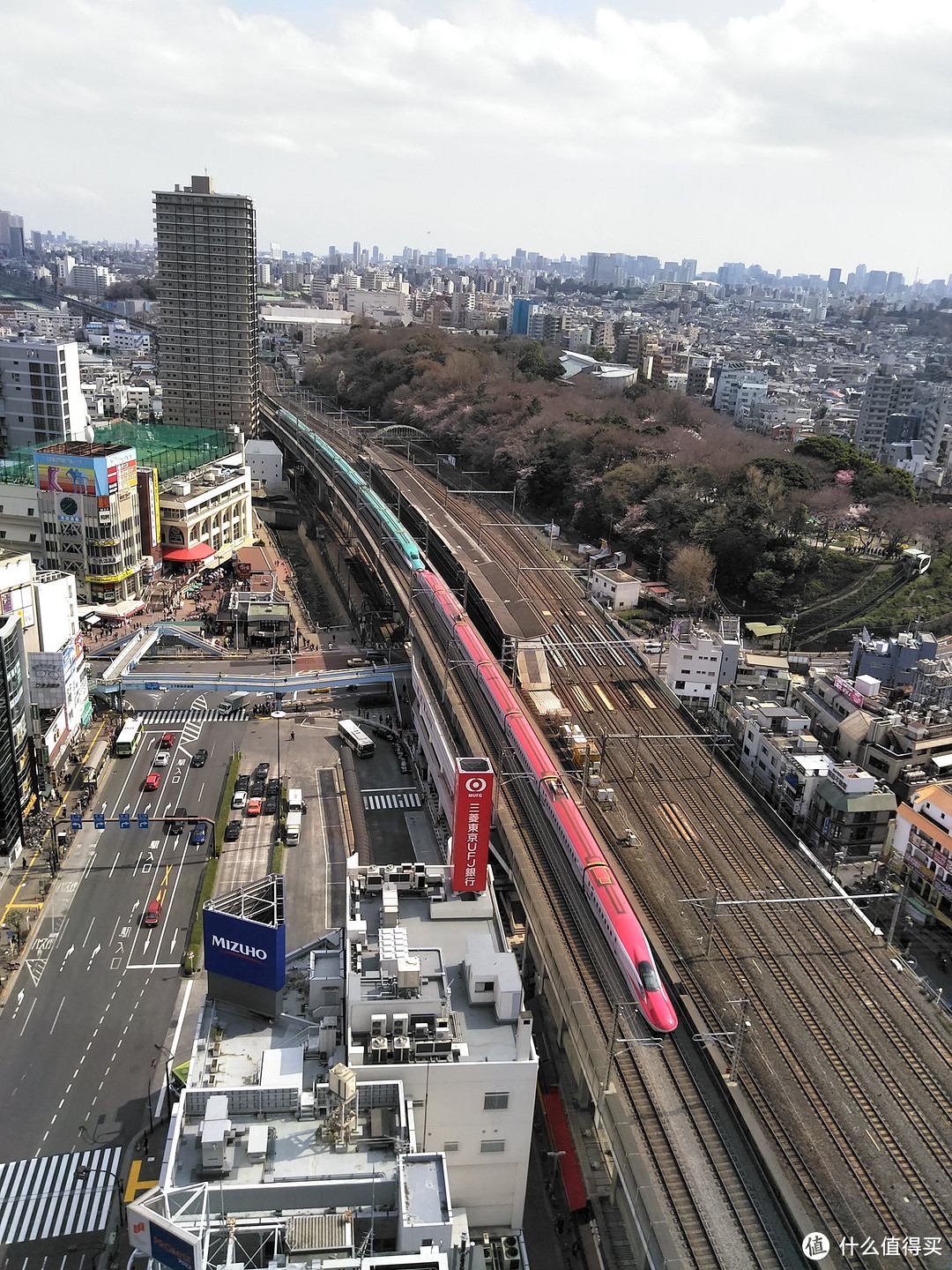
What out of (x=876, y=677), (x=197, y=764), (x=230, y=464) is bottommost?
(x=197, y=764)

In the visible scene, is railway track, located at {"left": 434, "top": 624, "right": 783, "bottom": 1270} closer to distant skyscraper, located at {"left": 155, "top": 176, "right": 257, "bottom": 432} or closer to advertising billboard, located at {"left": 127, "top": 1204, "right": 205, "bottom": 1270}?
advertising billboard, located at {"left": 127, "top": 1204, "right": 205, "bottom": 1270}

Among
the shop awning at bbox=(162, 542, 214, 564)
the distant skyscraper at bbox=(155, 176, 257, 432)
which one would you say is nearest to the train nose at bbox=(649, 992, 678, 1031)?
the shop awning at bbox=(162, 542, 214, 564)

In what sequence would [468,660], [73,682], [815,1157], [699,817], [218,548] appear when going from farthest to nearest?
[218,548] → [468,660] → [73,682] → [699,817] → [815,1157]

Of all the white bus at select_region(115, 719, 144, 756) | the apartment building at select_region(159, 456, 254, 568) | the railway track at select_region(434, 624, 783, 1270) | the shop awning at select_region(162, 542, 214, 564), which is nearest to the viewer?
the railway track at select_region(434, 624, 783, 1270)

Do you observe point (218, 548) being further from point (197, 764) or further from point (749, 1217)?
point (749, 1217)

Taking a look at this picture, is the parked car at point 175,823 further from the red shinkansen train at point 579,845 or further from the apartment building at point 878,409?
the apartment building at point 878,409

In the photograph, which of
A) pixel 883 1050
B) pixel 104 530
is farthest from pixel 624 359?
pixel 883 1050

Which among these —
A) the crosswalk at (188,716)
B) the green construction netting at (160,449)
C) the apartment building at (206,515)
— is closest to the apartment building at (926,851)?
the crosswalk at (188,716)
